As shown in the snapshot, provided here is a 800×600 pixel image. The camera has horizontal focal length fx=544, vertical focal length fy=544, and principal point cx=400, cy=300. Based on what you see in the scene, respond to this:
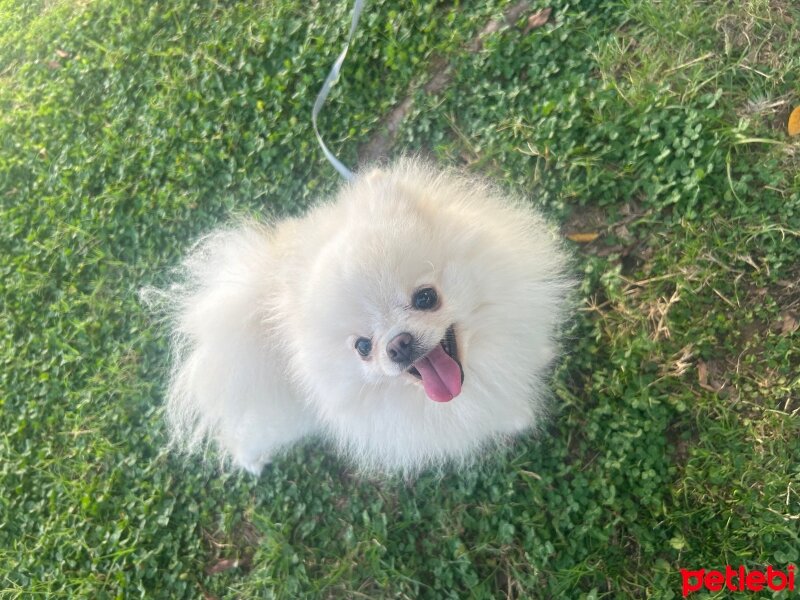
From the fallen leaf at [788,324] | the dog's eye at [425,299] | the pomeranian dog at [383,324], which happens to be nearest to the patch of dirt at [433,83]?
the pomeranian dog at [383,324]

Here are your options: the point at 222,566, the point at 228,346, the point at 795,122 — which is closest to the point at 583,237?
the point at 795,122

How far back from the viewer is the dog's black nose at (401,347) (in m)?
1.40

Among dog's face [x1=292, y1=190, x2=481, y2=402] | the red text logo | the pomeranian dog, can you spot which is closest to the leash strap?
the pomeranian dog

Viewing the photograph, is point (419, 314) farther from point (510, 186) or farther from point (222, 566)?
point (222, 566)

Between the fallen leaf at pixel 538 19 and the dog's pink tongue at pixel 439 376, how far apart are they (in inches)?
62.9

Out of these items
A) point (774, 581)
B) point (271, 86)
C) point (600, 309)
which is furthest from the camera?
point (271, 86)

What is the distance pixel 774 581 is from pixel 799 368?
68 cm

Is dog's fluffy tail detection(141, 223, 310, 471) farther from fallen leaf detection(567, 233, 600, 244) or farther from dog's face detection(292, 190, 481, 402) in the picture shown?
fallen leaf detection(567, 233, 600, 244)

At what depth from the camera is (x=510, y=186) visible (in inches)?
89.5

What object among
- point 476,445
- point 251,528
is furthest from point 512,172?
point 251,528

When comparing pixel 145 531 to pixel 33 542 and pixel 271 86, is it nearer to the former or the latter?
pixel 33 542

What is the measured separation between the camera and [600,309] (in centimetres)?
210

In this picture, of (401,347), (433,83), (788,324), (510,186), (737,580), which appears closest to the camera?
(401,347)

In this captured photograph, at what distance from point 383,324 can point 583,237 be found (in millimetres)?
1107
